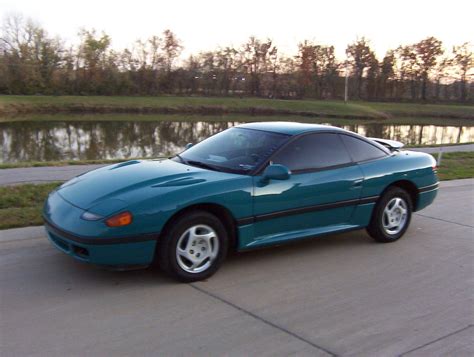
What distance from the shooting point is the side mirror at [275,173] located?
5.05 metres

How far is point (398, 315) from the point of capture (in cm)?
419

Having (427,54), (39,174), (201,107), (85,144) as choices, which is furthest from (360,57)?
(39,174)

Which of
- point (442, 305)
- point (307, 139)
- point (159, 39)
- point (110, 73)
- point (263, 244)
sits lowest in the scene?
point (442, 305)

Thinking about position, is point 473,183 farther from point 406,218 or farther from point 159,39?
point 159,39

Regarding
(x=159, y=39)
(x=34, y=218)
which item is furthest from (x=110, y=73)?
(x=34, y=218)

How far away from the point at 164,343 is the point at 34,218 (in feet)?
11.6

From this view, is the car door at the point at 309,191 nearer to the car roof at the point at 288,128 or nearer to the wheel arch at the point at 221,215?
the car roof at the point at 288,128

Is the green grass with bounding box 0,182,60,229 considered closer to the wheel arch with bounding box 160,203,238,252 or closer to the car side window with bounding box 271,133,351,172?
the wheel arch with bounding box 160,203,238,252

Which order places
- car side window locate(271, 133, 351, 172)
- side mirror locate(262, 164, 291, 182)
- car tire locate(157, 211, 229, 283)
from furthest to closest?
car side window locate(271, 133, 351, 172), side mirror locate(262, 164, 291, 182), car tire locate(157, 211, 229, 283)

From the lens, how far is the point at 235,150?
5648 millimetres

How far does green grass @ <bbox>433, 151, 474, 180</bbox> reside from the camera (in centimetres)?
1159

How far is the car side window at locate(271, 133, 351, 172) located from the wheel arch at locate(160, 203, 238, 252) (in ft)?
2.81

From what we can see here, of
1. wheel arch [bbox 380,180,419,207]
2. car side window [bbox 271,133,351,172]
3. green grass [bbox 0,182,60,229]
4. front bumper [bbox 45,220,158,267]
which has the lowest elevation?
green grass [bbox 0,182,60,229]

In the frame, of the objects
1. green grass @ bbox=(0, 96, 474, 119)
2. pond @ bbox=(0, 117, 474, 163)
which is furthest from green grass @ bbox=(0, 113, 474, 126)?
pond @ bbox=(0, 117, 474, 163)
